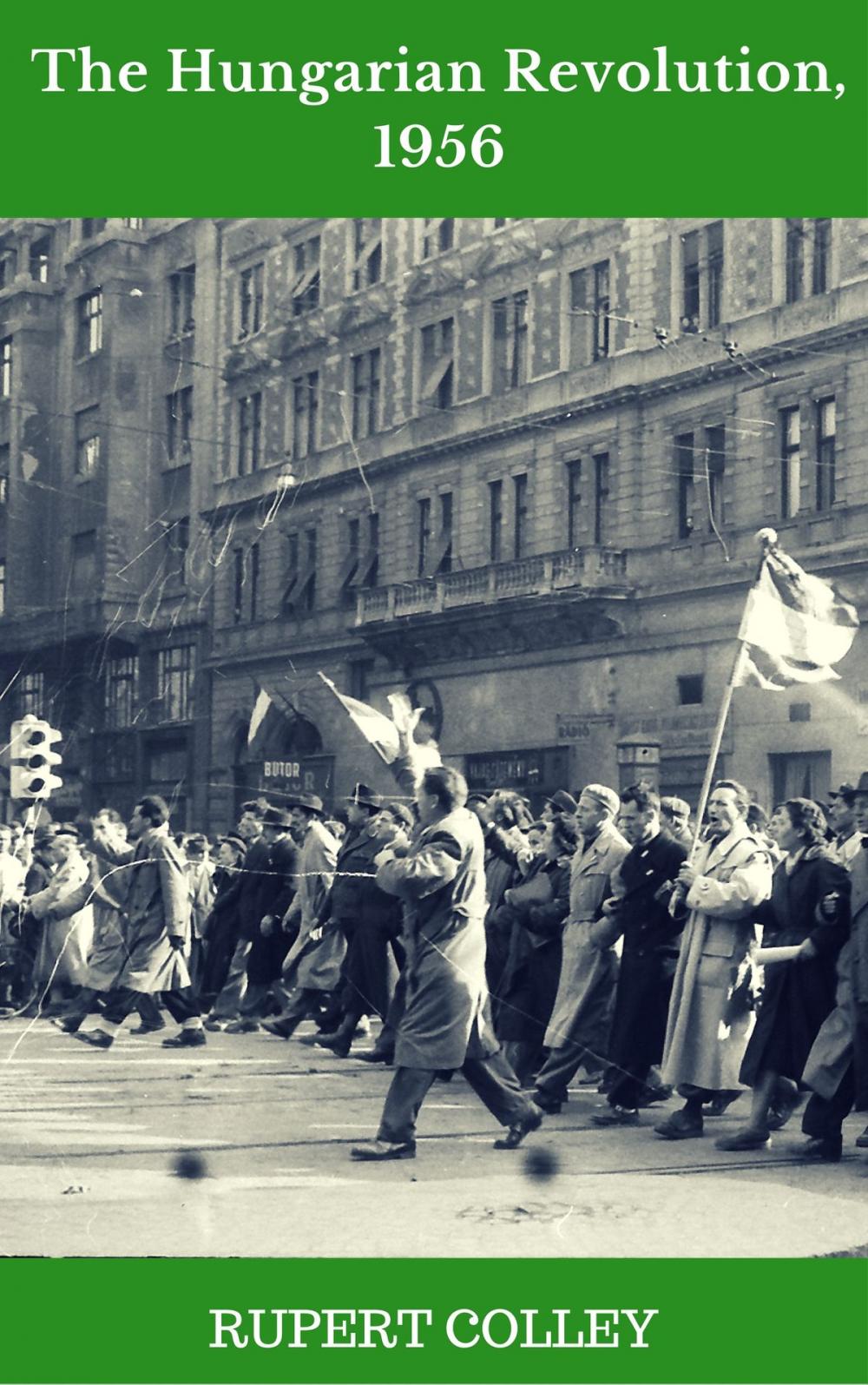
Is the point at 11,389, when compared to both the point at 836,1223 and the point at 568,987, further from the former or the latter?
the point at 836,1223

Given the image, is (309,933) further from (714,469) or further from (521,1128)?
(714,469)

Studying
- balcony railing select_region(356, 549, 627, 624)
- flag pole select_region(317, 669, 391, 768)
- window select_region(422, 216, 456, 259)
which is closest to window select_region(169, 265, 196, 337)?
window select_region(422, 216, 456, 259)

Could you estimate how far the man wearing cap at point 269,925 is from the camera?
51.1 ft

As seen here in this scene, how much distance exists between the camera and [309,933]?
15.1 meters

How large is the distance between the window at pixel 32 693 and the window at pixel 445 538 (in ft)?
17.2

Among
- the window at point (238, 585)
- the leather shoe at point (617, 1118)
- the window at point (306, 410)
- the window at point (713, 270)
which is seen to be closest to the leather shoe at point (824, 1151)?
the leather shoe at point (617, 1118)

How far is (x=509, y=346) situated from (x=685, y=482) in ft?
11.8

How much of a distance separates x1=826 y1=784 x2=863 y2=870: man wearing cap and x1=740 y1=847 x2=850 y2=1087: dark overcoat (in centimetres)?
19

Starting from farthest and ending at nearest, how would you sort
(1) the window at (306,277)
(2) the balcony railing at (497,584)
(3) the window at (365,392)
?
(3) the window at (365,392) < (2) the balcony railing at (497,584) < (1) the window at (306,277)

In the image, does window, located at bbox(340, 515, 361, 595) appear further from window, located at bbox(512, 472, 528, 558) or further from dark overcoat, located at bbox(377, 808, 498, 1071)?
dark overcoat, located at bbox(377, 808, 498, 1071)

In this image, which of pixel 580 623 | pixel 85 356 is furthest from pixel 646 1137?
pixel 580 623

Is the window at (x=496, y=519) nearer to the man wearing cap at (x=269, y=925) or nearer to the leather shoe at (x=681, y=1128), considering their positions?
the man wearing cap at (x=269, y=925)

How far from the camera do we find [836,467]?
2261 cm

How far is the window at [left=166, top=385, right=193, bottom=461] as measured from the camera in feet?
53.8
